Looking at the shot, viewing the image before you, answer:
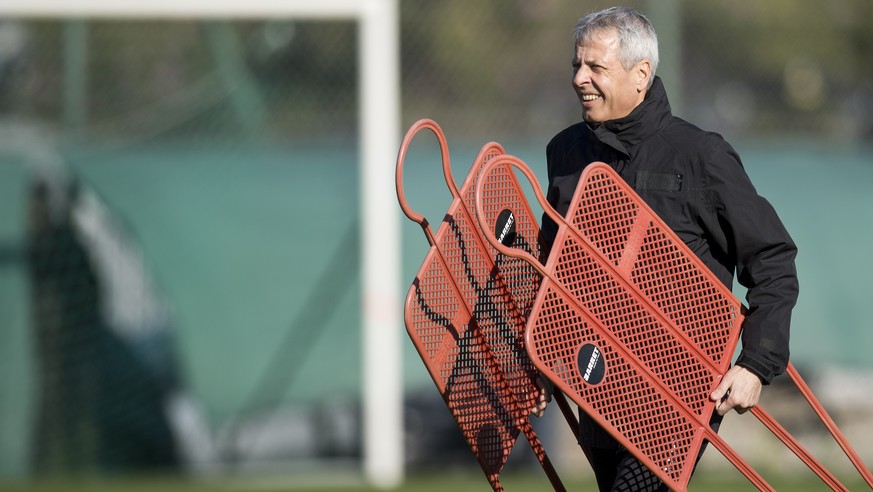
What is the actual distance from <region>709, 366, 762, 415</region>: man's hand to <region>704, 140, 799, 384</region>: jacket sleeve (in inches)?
0.9

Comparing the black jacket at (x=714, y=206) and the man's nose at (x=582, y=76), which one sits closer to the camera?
the black jacket at (x=714, y=206)

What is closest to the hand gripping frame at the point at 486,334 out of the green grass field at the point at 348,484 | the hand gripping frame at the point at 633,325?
the hand gripping frame at the point at 633,325

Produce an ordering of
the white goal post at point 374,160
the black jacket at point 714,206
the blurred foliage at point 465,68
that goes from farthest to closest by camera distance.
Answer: the blurred foliage at point 465,68, the white goal post at point 374,160, the black jacket at point 714,206

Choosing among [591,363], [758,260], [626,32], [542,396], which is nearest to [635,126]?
[626,32]

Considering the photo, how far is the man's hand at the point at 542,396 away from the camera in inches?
148

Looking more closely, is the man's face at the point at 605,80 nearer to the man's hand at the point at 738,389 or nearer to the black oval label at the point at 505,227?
the black oval label at the point at 505,227

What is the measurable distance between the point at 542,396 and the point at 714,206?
799mm

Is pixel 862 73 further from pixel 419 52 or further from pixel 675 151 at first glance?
pixel 675 151

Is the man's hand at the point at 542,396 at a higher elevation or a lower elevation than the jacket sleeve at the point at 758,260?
lower

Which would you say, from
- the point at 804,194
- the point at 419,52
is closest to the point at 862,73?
the point at 804,194

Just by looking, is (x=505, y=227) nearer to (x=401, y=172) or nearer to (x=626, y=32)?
(x=401, y=172)

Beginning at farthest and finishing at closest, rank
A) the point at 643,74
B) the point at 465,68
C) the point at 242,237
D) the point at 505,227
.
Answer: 1. the point at 465,68
2. the point at 242,237
3. the point at 505,227
4. the point at 643,74

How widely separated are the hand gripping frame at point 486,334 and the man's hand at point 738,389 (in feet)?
1.80

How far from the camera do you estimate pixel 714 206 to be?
3.51 m
